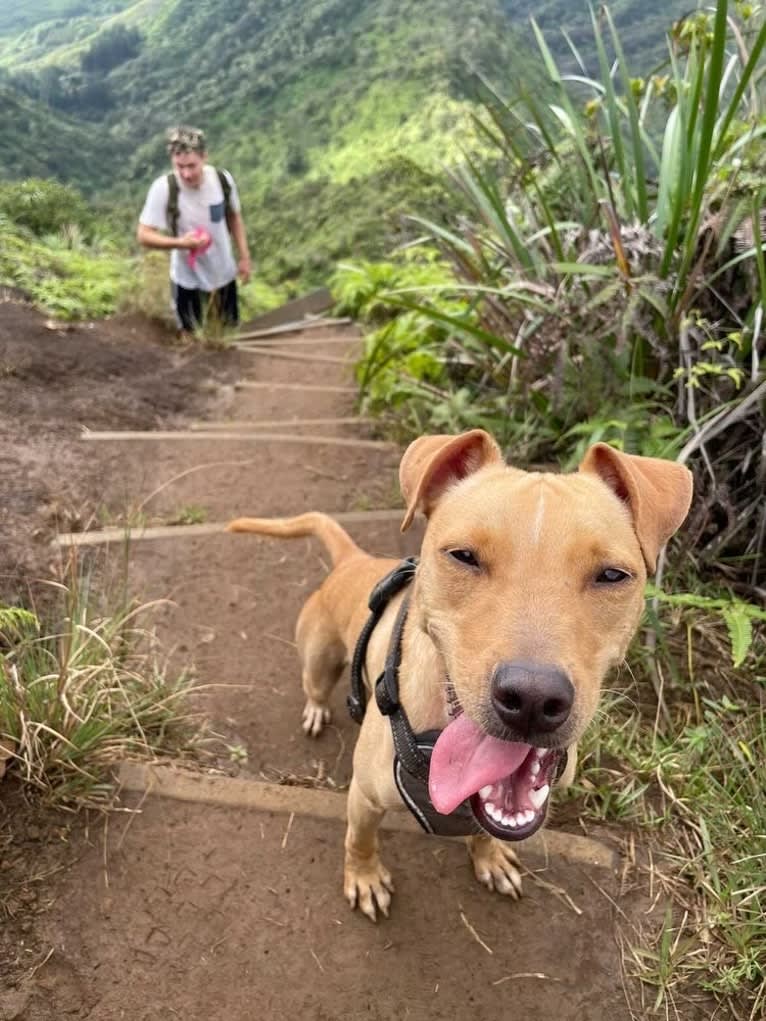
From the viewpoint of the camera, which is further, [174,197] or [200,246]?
[200,246]

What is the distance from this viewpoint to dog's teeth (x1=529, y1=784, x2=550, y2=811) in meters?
1.71

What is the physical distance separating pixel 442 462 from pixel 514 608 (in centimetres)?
57

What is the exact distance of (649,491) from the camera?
5.92ft

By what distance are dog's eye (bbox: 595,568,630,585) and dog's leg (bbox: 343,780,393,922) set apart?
3.69ft

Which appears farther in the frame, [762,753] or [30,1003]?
[762,753]

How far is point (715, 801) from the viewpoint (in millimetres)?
2545

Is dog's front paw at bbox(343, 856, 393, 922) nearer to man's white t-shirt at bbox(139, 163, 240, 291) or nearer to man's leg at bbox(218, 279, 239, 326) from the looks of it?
man's white t-shirt at bbox(139, 163, 240, 291)

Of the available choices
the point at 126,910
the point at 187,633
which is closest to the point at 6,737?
the point at 126,910

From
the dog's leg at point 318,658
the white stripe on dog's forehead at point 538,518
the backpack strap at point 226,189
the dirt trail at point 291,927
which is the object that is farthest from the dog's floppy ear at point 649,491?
the backpack strap at point 226,189

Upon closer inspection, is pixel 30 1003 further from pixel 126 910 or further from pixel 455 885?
pixel 455 885

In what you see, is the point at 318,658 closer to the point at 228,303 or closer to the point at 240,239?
the point at 240,239

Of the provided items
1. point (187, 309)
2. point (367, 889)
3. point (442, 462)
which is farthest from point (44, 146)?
point (367, 889)

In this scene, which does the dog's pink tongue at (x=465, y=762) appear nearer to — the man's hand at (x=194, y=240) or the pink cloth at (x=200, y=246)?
the man's hand at (x=194, y=240)

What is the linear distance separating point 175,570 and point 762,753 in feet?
9.82
